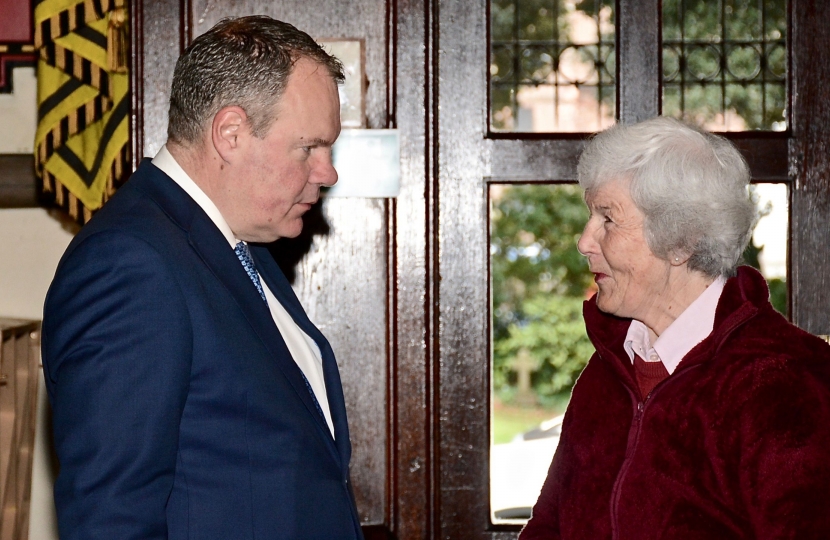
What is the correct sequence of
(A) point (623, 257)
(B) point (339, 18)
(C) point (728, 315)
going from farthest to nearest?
1. (B) point (339, 18)
2. (A) point (623, 257)
3. (C) point (728, 315)

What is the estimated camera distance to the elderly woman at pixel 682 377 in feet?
4.77

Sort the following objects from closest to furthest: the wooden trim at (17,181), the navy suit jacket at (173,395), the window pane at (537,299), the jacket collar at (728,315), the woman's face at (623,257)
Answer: the navy suit jacket at (173,395) → the jacket collar at (728,315) → the woman's face at (623,257) → the wooden trim at (17,181) → the window pane at (537,299)

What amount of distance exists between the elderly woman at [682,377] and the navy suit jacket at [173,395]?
490 mm

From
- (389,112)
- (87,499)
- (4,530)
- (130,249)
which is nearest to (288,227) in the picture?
(130,249)

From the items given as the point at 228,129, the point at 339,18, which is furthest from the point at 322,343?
the point at 339,18

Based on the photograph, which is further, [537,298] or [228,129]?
[537,298]

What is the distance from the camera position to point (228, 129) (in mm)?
1447

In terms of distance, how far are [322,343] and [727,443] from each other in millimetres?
709

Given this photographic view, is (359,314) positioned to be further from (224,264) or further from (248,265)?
(224,264)

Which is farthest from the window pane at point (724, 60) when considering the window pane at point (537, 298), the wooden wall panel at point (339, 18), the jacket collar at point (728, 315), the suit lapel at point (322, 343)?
the window pane at point (537, 298)

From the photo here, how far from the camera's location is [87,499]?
1229mm

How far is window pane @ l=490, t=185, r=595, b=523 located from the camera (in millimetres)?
11000

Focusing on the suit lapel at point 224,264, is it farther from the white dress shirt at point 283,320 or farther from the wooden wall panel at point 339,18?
the wooden wall panel at point 339,18

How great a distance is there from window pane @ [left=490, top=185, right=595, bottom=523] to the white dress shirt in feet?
29.3
